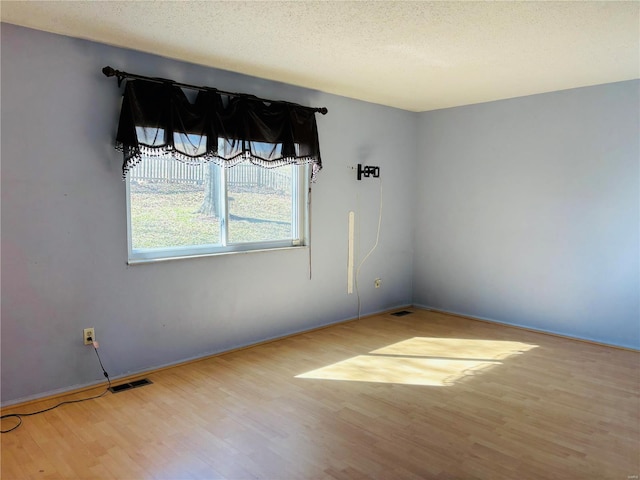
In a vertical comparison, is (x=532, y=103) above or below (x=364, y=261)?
above

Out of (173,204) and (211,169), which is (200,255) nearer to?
(173,204)

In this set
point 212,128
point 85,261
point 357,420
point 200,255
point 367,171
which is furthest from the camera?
point 367,171

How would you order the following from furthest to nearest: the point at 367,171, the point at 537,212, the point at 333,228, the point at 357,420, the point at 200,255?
the point at 367,171 → the point at 333,228 → the point at 537,212 → the point at 200,255 → the point at 357,420

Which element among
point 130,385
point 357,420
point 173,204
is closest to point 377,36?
point 173,204

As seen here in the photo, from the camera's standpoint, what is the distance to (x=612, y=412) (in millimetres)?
2938

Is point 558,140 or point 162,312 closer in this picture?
point 162,312

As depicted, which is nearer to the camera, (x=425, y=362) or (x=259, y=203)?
(x=425, y=362)

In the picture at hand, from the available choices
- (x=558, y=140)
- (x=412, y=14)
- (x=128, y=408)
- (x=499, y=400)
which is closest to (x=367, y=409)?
(x=499, y=400)

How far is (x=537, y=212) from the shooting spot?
474cm

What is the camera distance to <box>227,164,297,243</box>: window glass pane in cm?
405

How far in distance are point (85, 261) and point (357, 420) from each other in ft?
6.99

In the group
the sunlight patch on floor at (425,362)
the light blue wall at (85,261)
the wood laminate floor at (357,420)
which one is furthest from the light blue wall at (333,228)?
the sunlight patch on floor at (425,362)

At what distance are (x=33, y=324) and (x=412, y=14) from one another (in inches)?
120

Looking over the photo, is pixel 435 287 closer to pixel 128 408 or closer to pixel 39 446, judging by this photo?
pixel 128 408
